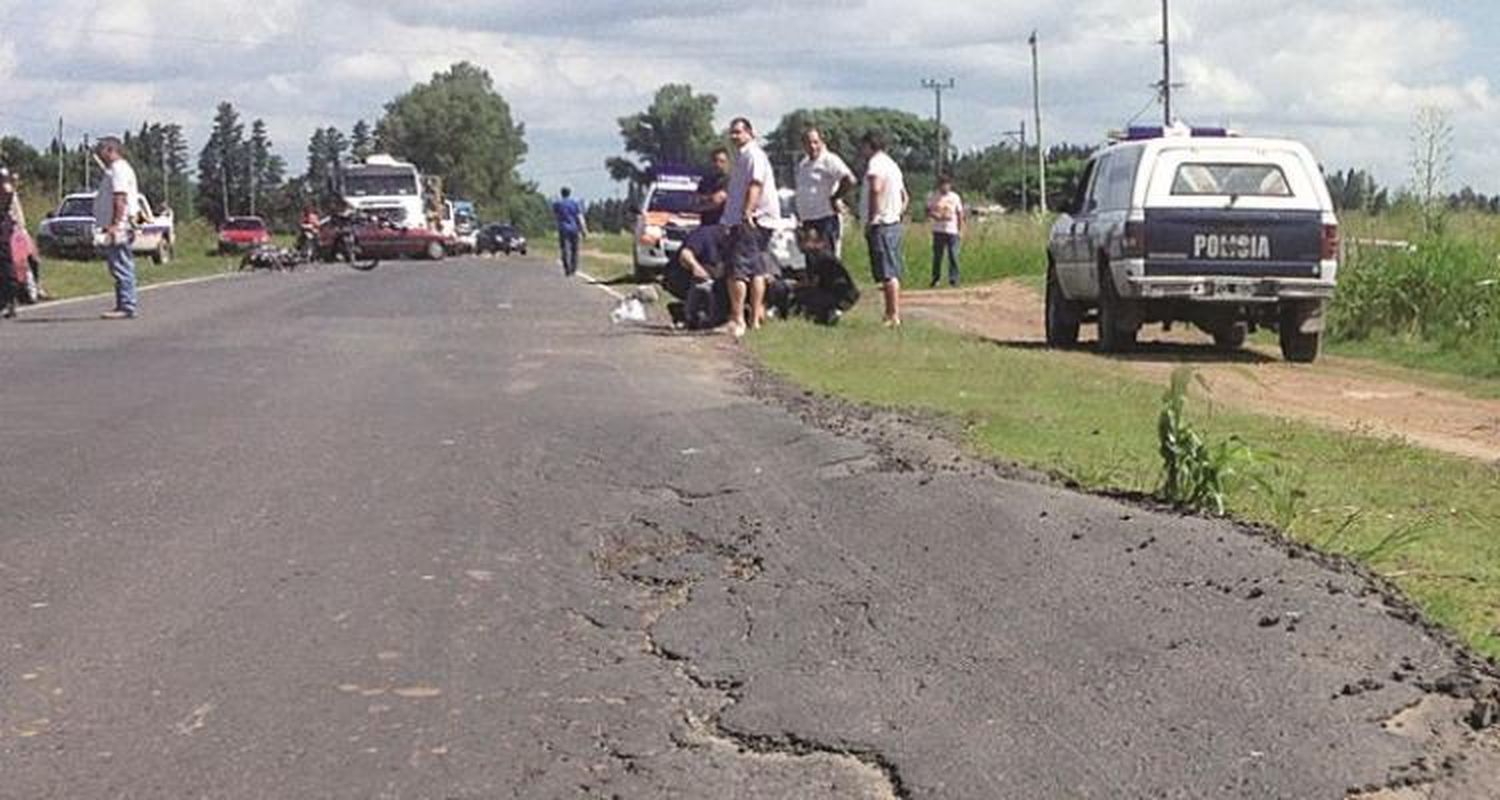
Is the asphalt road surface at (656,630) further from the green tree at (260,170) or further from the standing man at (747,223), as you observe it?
the green tree at (260,170)

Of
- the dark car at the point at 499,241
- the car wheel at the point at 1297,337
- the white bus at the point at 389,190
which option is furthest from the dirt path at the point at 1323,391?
the dark car at the point at 499,241

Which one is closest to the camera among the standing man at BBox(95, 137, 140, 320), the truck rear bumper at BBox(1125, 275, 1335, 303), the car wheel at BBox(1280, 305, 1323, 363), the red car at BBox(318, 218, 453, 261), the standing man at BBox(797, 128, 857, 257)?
the truck rear bumper at BBox(1125, 275, 1335, 303)

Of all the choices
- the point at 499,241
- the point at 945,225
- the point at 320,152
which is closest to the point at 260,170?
the point at 320,152

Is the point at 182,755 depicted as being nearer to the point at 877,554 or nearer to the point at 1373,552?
the point at 877,554

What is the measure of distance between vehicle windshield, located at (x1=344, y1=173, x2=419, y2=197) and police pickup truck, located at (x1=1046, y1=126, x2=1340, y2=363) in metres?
41.3

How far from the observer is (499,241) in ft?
266

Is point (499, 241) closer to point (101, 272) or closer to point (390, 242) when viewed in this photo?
point (390, 242)

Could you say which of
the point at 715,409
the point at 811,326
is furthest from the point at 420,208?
the point at 715,409

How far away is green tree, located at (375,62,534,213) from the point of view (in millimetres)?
127625

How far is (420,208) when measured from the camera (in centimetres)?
5584

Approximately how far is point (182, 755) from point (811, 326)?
1246cm

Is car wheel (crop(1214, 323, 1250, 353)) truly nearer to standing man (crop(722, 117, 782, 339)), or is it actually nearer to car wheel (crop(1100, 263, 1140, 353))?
car wheel (crop(1100, 263, 1140, 353))

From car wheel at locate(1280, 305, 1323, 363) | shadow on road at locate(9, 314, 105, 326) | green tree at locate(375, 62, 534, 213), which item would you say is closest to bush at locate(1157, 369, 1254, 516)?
car wheel at locate(1280, 305, 1323, 363)

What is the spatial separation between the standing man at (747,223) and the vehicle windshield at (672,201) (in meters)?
14.9
